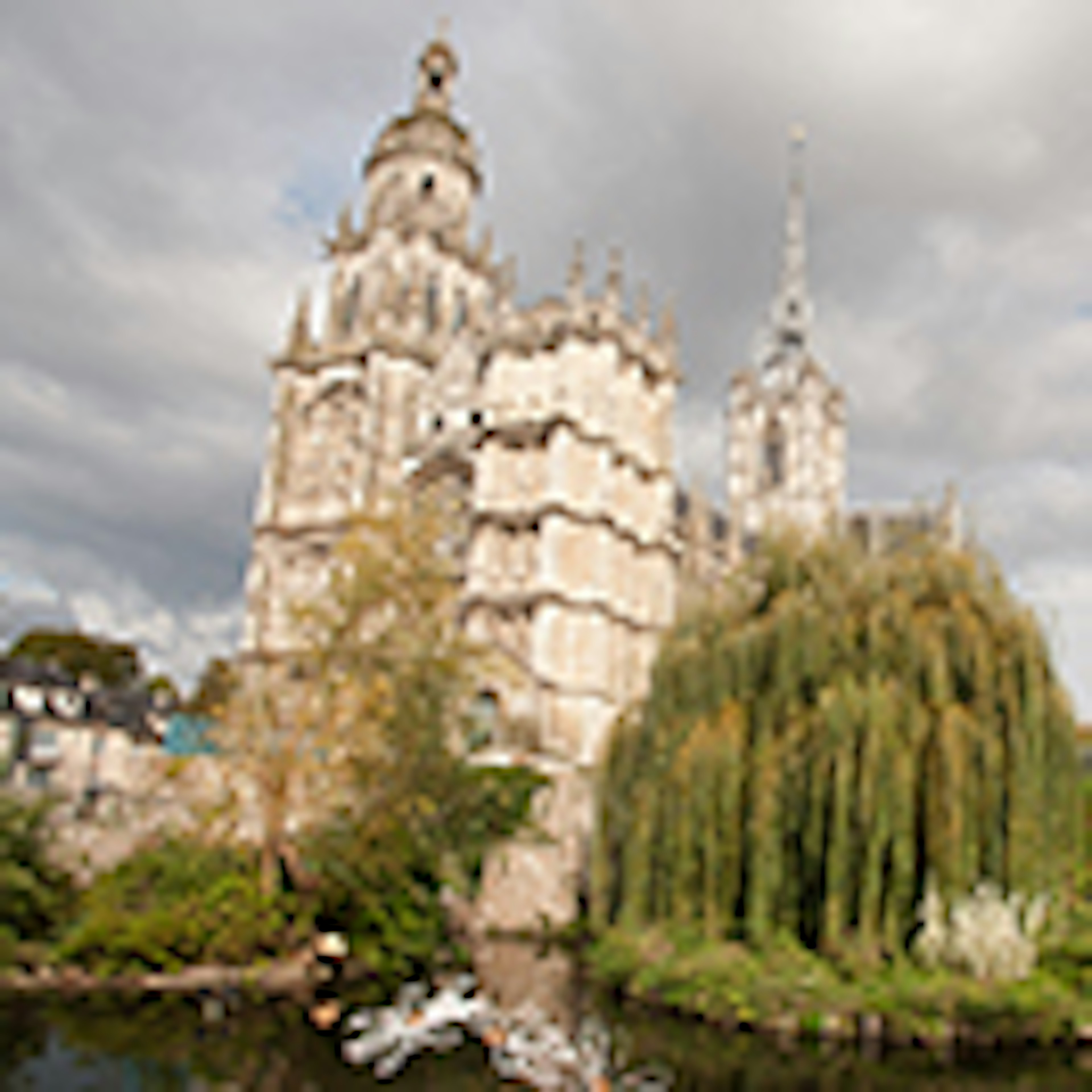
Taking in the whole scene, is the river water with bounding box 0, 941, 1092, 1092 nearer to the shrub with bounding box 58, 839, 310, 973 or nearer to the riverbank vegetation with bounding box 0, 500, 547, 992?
the shrub with bounding box 58, 839, 310, 973

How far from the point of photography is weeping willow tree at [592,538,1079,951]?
1105cm

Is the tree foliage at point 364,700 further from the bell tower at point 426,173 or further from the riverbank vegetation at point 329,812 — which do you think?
the bell tower at point 426,173

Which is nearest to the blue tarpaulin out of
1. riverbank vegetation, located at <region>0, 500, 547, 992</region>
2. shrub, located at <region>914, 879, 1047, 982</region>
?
riverbank vegetation, located at <region>0, 500, 547, 992</region>

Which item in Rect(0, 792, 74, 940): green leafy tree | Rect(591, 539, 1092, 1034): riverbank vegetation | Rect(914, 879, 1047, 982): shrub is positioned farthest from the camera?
Rect(0, 792, 74, 940): green leafy tree

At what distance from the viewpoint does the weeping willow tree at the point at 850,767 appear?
435 inches

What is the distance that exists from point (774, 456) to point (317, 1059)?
60.6m

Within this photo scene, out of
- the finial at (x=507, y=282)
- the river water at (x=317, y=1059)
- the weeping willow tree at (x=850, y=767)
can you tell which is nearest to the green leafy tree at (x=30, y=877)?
the river water at (x=317, y=1059)

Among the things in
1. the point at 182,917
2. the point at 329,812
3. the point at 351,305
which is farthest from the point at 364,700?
the point at 351,305

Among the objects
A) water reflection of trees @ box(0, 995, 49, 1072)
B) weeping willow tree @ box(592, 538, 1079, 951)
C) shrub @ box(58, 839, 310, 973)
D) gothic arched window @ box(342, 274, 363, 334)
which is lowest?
water reflection of trees @ box(0, 995, 49, 1072)

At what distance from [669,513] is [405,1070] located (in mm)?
27316

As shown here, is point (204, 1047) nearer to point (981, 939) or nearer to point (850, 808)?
point (850, 808)

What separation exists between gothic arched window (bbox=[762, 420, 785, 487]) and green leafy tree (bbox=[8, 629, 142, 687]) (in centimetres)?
4191

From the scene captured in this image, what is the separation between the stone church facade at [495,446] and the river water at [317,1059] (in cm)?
1447

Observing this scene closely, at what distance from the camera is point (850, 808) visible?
11234mm
